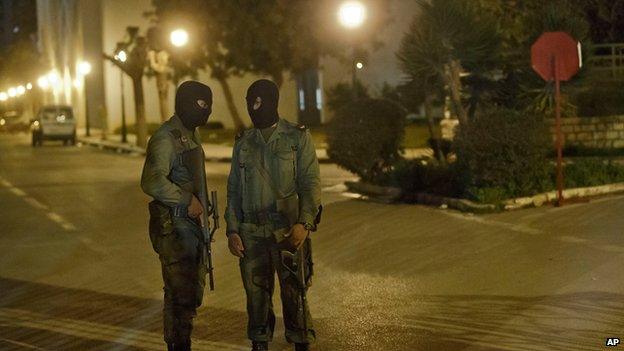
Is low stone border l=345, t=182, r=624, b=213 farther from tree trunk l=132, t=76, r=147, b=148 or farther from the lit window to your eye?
the lit window

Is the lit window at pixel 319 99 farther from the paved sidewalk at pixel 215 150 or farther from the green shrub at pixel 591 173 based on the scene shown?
the green shrub at pixel 591 173

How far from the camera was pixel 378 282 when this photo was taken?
10680 mm

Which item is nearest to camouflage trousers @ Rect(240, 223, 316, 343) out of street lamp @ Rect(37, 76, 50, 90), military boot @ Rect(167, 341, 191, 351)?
military boot @ Rect(167, 341, 191, 351)

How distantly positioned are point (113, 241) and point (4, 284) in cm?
314

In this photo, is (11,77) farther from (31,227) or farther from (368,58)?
(31,227)

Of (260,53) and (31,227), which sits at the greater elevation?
(260,53)

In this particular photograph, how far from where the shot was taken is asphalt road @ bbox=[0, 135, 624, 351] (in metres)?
8.37

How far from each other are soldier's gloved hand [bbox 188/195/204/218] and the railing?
844 inches

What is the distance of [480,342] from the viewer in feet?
26.1

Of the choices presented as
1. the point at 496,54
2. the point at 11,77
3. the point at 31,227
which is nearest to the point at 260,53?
the point at 496,54

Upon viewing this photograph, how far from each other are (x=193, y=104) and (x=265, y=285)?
1194 mm

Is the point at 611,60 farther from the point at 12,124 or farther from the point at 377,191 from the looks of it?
the point at 12,124

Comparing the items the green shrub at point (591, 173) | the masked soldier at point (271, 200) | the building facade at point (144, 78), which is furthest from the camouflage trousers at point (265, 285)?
the building facade at point (144, 78)

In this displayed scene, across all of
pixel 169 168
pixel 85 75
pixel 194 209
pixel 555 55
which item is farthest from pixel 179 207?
pixel 85 75
